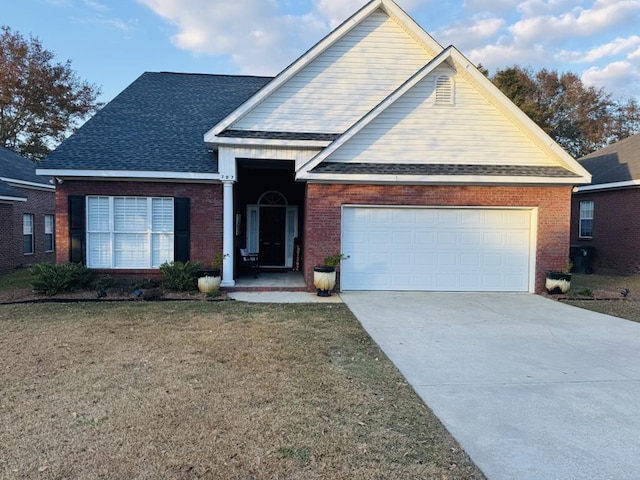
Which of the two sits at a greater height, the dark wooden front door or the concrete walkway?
the dark wooden front door

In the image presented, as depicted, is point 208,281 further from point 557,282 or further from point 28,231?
point 28,231

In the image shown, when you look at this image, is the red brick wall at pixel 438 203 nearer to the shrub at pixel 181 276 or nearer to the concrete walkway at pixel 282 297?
the concrete walkway at pixel 282 297

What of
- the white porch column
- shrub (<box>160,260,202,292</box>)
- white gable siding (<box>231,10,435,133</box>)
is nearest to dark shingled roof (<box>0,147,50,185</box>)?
shrub (<box>160,260,202,292</box>)

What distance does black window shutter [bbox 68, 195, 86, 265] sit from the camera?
436 inches

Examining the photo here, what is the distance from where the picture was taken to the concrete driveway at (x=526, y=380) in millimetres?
3412

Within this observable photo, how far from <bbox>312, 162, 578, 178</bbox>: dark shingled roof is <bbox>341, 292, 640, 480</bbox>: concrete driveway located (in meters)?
3.44

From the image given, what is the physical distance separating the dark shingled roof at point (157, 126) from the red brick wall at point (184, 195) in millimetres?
526

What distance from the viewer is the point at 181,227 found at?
11.4 m

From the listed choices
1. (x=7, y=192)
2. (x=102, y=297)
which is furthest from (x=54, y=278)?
(x=7, y=192)

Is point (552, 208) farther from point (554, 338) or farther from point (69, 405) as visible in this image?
point (69, 405)

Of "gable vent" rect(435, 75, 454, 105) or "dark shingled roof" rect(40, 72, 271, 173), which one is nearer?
"gable vent" rect(435, 75, 454, 105)

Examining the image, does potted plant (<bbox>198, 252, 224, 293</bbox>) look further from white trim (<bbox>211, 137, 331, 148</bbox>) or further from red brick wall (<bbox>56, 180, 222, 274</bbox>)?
white trim (<bbox>211, 137, 331, 148</bbox>)

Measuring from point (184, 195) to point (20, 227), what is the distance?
10251 mm

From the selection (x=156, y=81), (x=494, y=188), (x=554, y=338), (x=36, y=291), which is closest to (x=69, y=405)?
(x=554, y=338)
